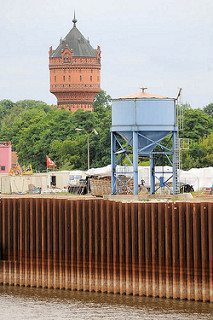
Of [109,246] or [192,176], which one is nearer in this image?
[109,246]

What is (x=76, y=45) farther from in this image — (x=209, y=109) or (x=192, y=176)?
(x=192, y=176)

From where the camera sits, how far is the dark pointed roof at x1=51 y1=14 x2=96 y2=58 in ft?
586

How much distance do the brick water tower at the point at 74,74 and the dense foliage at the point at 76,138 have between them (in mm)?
8203

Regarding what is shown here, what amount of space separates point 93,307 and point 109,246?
118 inches

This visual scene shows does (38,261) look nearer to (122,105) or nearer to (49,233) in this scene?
(49,233)

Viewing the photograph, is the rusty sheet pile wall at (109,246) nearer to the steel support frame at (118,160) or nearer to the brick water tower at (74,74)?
the steel support frame at (118,160)

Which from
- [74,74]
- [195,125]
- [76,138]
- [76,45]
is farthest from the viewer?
[76,45]

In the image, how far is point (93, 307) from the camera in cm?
3859

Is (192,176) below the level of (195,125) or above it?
below

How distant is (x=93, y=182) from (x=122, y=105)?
9520 mm

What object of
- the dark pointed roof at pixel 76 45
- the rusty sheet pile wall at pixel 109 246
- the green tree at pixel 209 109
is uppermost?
the dark pointed roof at pixel 76 45

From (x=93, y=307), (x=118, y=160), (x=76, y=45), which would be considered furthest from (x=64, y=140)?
(x=93, y=307)

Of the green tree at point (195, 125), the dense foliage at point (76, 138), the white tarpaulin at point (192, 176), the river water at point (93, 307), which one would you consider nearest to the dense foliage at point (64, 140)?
the dense foliage at point (76, 138)

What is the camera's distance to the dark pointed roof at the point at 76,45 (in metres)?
179
